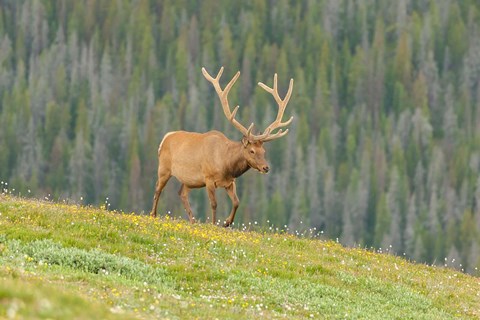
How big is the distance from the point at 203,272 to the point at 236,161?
9.32 meters

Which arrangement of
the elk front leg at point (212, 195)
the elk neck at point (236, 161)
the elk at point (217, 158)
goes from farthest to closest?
the elk neck at point (236, 161)
the elk at point (217, 158)
the elk front leg at point (212, 195)

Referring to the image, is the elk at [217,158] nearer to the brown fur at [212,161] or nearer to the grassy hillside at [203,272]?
the brown fur at [212,161]

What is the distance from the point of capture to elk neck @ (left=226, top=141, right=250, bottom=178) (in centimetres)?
2764

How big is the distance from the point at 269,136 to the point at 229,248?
23.0 ft

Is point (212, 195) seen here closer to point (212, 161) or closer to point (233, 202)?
point (233, 202)

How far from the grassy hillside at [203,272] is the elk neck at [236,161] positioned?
352 cm

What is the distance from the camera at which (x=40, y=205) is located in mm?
22328

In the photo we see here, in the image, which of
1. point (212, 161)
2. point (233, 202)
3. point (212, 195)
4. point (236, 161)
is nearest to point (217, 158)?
point (212, 161)

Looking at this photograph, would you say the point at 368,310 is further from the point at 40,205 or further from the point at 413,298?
the point at 40,205

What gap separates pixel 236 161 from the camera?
90.7 ft

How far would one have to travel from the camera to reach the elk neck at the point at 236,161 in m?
27.6

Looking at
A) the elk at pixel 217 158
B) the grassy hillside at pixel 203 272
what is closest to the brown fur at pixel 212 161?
the elk at pixel 217 158

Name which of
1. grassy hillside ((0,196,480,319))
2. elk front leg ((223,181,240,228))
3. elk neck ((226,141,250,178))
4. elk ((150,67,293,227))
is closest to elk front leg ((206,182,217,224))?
elk ((150,67,293,227))

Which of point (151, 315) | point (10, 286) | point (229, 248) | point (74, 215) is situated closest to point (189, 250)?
point (229, 248)
